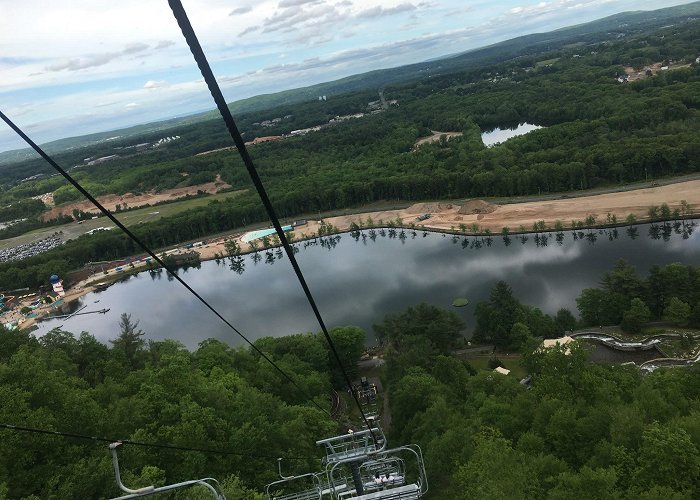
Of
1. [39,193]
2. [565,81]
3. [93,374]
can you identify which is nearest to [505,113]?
[565,81]

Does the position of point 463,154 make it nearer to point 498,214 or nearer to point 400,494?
point 498,214

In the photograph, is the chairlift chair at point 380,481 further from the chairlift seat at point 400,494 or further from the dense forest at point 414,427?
the dense forest at point 414,427

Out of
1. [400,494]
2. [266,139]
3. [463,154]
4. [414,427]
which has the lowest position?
[414,427]

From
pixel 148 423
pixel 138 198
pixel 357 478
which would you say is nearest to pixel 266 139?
pixel 138 198

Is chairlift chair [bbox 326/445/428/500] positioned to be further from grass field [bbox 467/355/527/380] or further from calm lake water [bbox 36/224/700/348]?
calm lake water [bbox 36/224/700/348]

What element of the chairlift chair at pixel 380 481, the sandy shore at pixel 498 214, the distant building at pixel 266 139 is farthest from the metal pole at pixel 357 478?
the distant building at pixel 266 139
